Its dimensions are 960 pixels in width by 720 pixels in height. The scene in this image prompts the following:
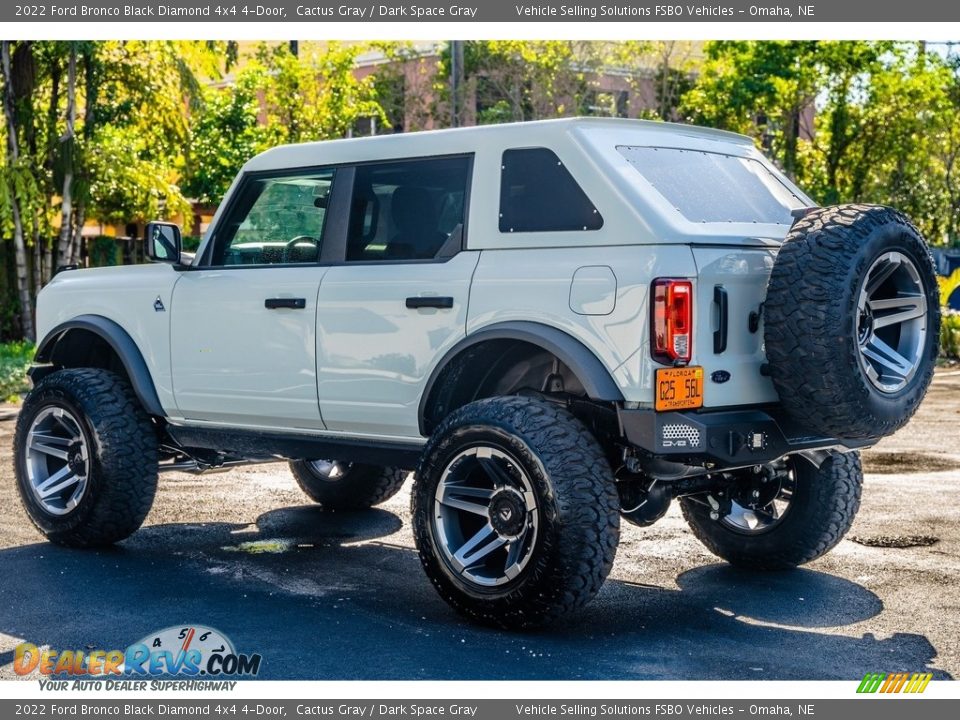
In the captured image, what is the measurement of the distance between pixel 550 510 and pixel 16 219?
15215 millimetres

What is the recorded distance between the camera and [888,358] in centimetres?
531

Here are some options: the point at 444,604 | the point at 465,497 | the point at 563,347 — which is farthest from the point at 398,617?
the point at 563,347

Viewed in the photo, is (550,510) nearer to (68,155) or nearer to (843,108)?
(68,155)

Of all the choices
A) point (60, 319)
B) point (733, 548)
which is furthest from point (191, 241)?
point (733, 548)

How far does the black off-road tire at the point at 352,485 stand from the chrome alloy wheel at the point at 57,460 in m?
1.57

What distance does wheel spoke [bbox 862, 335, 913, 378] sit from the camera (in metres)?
5.26

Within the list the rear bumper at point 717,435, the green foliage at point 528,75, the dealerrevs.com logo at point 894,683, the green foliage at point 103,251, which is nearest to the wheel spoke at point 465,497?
the rear bumper at point 717,435

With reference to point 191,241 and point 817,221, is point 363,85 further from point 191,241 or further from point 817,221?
point 817,221

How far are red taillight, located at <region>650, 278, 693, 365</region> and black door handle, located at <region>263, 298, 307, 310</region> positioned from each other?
197 cm

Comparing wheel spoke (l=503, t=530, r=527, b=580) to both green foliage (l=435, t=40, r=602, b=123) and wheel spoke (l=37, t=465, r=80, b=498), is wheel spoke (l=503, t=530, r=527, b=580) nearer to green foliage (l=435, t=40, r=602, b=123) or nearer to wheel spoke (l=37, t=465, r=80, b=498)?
wheel spoke (l=37, t=465, r=80, b=498)

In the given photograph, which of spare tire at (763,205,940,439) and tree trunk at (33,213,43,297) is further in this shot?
tree trunk at (33,213,43,297)

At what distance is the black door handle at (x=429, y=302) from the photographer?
5.59 m

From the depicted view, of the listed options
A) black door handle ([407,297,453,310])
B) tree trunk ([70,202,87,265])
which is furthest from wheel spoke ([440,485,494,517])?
tree trunk ([70,202,87,265])

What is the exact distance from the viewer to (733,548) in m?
6.51
